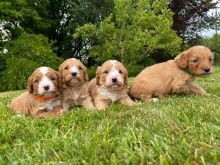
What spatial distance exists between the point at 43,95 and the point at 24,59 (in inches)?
1011

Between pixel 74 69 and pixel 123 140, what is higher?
pixel 74 69

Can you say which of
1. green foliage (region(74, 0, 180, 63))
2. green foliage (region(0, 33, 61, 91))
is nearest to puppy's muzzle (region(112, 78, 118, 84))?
green foliage (region(74, 0, 180, 63))

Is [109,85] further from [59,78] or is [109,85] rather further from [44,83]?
[44,83]

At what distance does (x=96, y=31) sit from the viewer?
31.4 metres

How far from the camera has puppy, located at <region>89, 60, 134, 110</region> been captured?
27.7 feet

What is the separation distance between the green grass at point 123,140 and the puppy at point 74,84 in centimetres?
136

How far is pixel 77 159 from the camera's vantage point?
4.46 metres

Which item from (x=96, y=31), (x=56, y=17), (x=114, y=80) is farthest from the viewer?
(x=56, y=17)

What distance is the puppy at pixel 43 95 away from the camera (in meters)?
8.15

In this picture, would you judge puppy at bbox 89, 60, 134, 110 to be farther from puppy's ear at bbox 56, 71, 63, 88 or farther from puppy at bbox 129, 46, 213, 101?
puppy's ear at bbox 56, 71, 63, 88

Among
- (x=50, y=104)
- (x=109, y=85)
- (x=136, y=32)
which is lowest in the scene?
(x=50, y=104)

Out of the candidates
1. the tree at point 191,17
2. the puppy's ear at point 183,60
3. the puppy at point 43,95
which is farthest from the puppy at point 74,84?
the tree at point 191,17

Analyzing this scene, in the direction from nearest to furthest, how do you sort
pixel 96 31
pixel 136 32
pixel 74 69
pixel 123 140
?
pixel 123 140, pixel 74 69, pixel 136 32, pixel 96 31

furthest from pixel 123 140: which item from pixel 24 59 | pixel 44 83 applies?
pixel 24 59
